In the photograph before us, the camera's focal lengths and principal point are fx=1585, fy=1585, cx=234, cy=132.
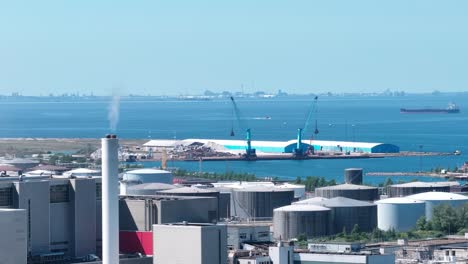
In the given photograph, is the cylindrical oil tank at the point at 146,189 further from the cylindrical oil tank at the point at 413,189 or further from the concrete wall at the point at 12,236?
the concrete wall at the point at 12,236

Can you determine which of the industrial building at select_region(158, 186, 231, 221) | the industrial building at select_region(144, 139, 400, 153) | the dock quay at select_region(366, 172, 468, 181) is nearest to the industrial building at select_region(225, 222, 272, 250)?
the industrial building at select_region(158, 186, 231, 221)

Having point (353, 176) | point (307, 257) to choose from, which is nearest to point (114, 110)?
point (307, 257)

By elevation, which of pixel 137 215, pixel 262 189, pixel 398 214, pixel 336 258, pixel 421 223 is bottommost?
pixel 336 258

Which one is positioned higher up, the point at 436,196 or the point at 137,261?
the point at 436,196

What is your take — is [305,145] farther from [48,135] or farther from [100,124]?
[100,124]

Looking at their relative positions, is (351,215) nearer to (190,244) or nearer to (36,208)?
(190,244)

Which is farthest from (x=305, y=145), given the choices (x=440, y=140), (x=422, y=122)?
(x=422, y=122)

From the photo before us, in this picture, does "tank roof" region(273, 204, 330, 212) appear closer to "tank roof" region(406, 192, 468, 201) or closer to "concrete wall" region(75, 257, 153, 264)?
"tank roof" region(406, 192, 468, 201)
